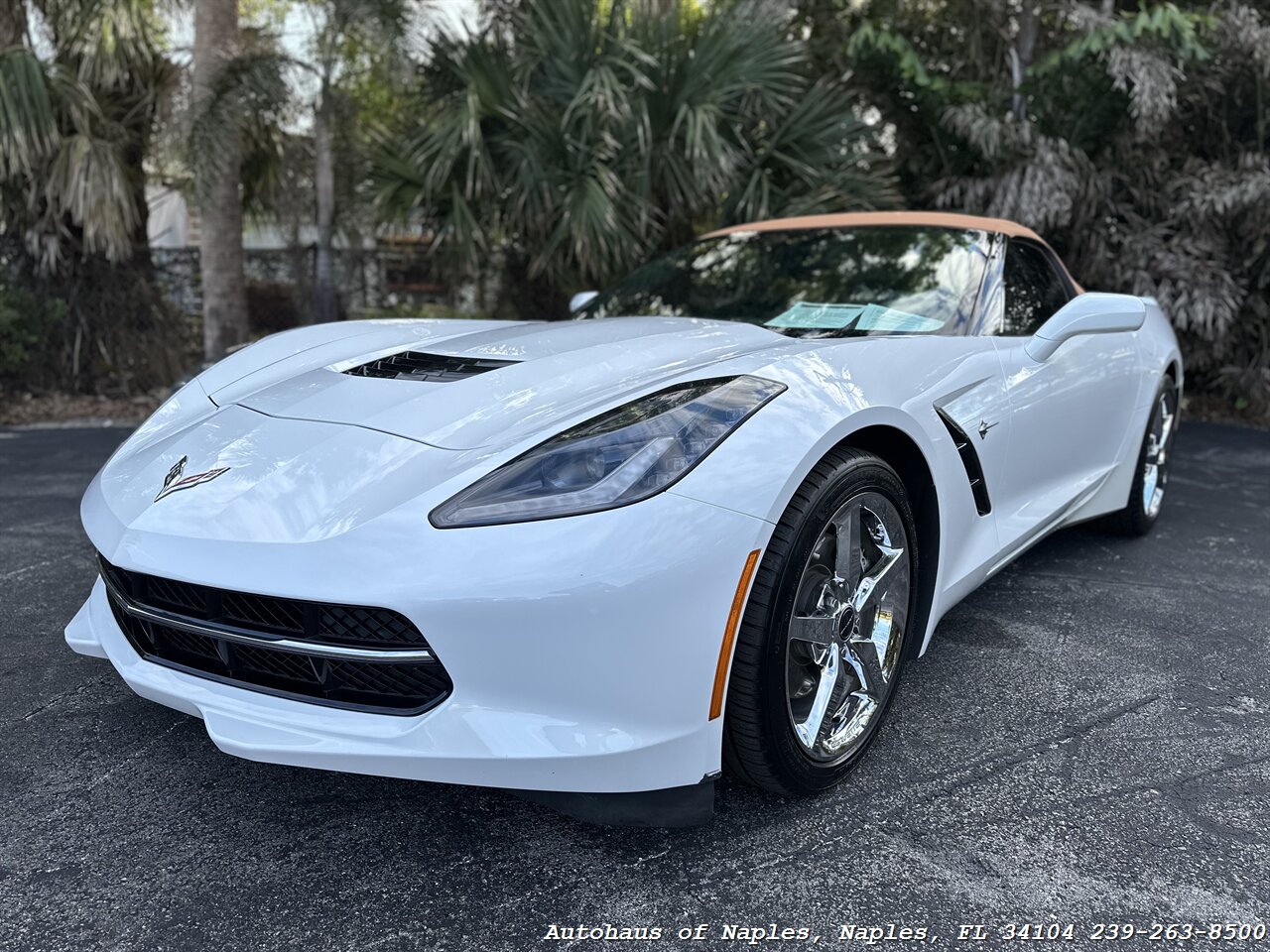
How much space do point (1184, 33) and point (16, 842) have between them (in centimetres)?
684

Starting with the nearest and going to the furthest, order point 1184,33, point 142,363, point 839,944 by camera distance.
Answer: point 839,944, point 1184,33, point 142,363

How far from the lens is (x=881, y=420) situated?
2.01 meters

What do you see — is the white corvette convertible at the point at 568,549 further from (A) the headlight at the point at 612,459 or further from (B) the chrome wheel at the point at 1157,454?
(B) the chrome wheel at the point at 1157,454

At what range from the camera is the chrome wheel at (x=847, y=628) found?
6.23 ft

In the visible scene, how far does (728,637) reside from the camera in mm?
1639

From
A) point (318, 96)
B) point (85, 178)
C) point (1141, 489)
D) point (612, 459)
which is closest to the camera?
point (612, 459)

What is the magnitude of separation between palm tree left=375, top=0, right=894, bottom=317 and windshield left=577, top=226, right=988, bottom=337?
2717 mm

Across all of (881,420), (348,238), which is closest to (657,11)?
(348,238)

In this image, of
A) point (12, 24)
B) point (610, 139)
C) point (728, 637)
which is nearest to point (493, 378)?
point (728, 637)

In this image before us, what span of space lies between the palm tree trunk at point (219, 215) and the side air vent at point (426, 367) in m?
4.92

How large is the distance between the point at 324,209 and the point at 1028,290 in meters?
5.85

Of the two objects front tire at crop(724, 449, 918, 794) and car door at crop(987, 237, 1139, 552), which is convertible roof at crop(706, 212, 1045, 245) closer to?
car door at crop(987, 237, 1139, 552)

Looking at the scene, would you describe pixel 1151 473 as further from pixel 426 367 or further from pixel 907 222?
pixel 426 367

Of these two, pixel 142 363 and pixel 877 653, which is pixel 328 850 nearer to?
pixel 877 653
